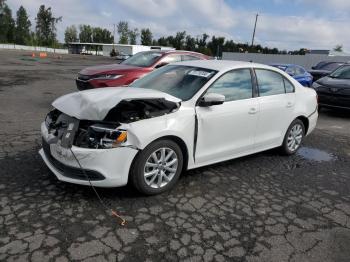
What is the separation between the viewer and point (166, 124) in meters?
3.76

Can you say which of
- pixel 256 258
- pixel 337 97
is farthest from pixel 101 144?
pixel 337 97

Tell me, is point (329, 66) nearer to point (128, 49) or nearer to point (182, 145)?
A: point (182, 145)

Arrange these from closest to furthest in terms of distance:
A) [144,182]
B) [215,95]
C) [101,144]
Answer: [101,144] → [144,182] → [215,95]

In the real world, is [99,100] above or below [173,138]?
above

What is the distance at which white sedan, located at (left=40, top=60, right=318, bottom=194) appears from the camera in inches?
138

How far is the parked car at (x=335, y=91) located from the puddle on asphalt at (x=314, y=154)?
4.07 metres

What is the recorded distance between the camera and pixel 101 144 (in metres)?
3.46

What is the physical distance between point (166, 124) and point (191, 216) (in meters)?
1.04

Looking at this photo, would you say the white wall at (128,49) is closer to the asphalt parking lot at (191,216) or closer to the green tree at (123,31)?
the green tree at (123,31)

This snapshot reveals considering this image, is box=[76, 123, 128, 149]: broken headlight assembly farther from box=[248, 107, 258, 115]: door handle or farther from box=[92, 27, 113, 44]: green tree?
box=[92, 27, 113, 44]: green tree

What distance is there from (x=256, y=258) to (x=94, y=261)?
136cm

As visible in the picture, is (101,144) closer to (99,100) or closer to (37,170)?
(99,100)

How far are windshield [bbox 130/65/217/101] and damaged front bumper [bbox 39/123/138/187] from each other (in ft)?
3.94

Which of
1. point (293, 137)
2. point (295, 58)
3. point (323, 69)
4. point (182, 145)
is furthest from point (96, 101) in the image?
point (295, 58)
